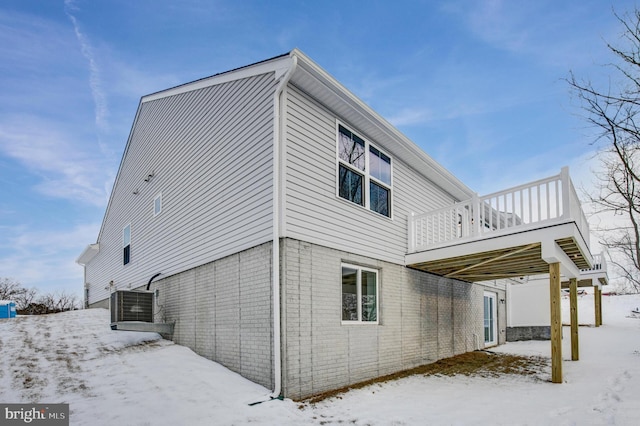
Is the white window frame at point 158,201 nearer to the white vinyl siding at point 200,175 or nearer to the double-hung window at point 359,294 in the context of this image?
the white vinyl siding at point 200,175

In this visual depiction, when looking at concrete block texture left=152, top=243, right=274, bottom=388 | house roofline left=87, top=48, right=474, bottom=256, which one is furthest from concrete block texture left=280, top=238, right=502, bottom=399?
house roofline left=87, top=48, right=474, bottom=256

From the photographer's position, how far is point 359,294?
25.6ft

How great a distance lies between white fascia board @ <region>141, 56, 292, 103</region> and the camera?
21.8 feet

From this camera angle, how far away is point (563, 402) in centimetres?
591

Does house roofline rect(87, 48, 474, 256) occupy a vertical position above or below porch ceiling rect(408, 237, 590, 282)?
above

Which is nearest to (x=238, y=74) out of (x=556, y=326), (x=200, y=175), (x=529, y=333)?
(x=200, y=175)

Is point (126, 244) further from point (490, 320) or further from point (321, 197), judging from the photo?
point (490, 320)

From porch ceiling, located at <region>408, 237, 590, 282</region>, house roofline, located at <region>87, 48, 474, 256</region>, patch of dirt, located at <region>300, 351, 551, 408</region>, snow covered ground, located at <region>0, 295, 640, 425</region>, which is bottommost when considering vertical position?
patch of dirt, located at <region>300, 351, 551, 408</region>

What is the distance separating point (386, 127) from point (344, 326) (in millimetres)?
4146

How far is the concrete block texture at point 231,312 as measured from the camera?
257 inches

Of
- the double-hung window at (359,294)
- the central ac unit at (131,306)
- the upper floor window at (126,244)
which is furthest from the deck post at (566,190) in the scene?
the upper floor window at (126,244)

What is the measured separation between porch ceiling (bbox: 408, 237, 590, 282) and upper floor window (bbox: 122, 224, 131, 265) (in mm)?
9863

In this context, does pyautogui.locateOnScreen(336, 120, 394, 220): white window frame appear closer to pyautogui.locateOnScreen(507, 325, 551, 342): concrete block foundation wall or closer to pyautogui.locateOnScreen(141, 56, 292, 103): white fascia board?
pyautogui.locateOnScreen(141, 56, 292, 103): white fascia board

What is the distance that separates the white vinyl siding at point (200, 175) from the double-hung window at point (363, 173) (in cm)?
169
